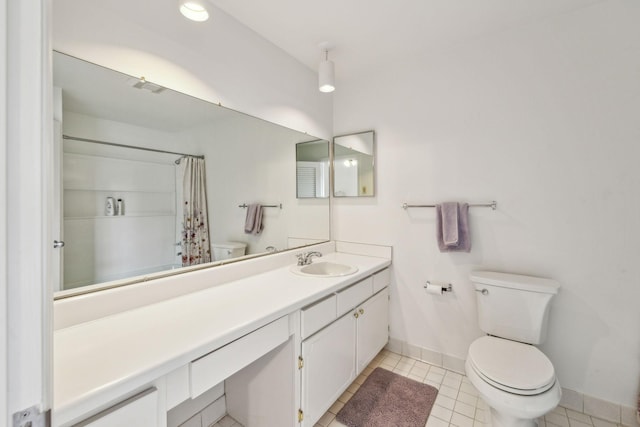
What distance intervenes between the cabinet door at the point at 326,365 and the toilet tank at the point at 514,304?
851 millimetres

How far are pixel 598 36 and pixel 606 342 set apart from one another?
1.77 meters

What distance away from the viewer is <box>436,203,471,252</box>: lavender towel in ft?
6.17

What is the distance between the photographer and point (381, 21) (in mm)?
1704

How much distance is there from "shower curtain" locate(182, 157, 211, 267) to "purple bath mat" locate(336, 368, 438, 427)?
1.26 metres

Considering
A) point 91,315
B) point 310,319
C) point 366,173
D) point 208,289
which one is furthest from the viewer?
point 366,173

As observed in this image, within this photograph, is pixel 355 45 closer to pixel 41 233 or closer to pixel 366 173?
pixel 366 173

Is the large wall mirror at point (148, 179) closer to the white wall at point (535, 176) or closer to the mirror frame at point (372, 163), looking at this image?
the mirror frame at point (372, 163)

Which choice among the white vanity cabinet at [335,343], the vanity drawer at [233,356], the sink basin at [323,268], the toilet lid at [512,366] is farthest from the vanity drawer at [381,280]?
the vanity drawer at [233,356]

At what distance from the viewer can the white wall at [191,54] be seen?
3.60ft

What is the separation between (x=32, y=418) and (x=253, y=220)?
1455 millimetres

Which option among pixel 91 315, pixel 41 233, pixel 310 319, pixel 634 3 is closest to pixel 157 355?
pixel 91 315

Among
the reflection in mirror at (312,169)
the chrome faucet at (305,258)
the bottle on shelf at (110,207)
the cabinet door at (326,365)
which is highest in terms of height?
the reflection in mirror at (312,169)

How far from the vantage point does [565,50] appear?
1639 mm

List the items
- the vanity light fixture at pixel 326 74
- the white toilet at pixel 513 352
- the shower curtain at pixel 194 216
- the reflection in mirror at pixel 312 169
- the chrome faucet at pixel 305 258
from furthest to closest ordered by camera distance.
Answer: the reflection in mirror at pixel 312 169 < the chrome faucet at pixel 305 258 < the vanity light fixture at pixel 326 74 < the shower curtain at pixel 194 216 < the white toilet at pixel 513 352
